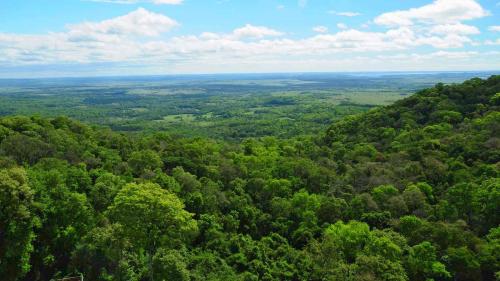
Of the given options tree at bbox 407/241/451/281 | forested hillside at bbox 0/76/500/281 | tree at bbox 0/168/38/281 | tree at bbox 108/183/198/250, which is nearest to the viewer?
tree at bbox 108/183/198/250

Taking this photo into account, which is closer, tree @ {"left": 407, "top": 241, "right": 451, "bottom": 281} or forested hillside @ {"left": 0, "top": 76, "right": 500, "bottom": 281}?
forested hillside @ {"left": 0, "top": 76, "right": 500, "bottom": 281}

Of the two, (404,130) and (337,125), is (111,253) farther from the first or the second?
(337,125)

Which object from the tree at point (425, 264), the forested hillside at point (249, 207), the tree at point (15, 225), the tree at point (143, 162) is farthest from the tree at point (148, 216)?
the tree at point (143, 162)

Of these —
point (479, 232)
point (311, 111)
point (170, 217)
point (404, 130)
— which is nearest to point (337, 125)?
point (404, 130)

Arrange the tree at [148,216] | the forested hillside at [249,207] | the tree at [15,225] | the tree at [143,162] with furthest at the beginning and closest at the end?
the tree at [143,162] → the forested hillside at [249,207] → the tree at [15,225] → the tree at [148,216]

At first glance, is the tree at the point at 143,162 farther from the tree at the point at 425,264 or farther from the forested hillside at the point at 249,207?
the tree at the point at 425,264

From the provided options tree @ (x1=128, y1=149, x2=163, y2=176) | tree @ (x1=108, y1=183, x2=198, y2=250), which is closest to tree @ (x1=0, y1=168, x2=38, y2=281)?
tree @ (x1=108, y1=183, x2=198, y2=250)

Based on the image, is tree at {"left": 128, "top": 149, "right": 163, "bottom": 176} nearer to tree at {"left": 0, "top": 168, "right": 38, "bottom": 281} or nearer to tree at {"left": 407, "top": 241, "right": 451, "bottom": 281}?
tree at {"left": 0, "top": 168, "right": 38, "bottom": 281}

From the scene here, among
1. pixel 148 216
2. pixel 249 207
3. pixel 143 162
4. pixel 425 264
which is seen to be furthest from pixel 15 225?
pixel 425 264
